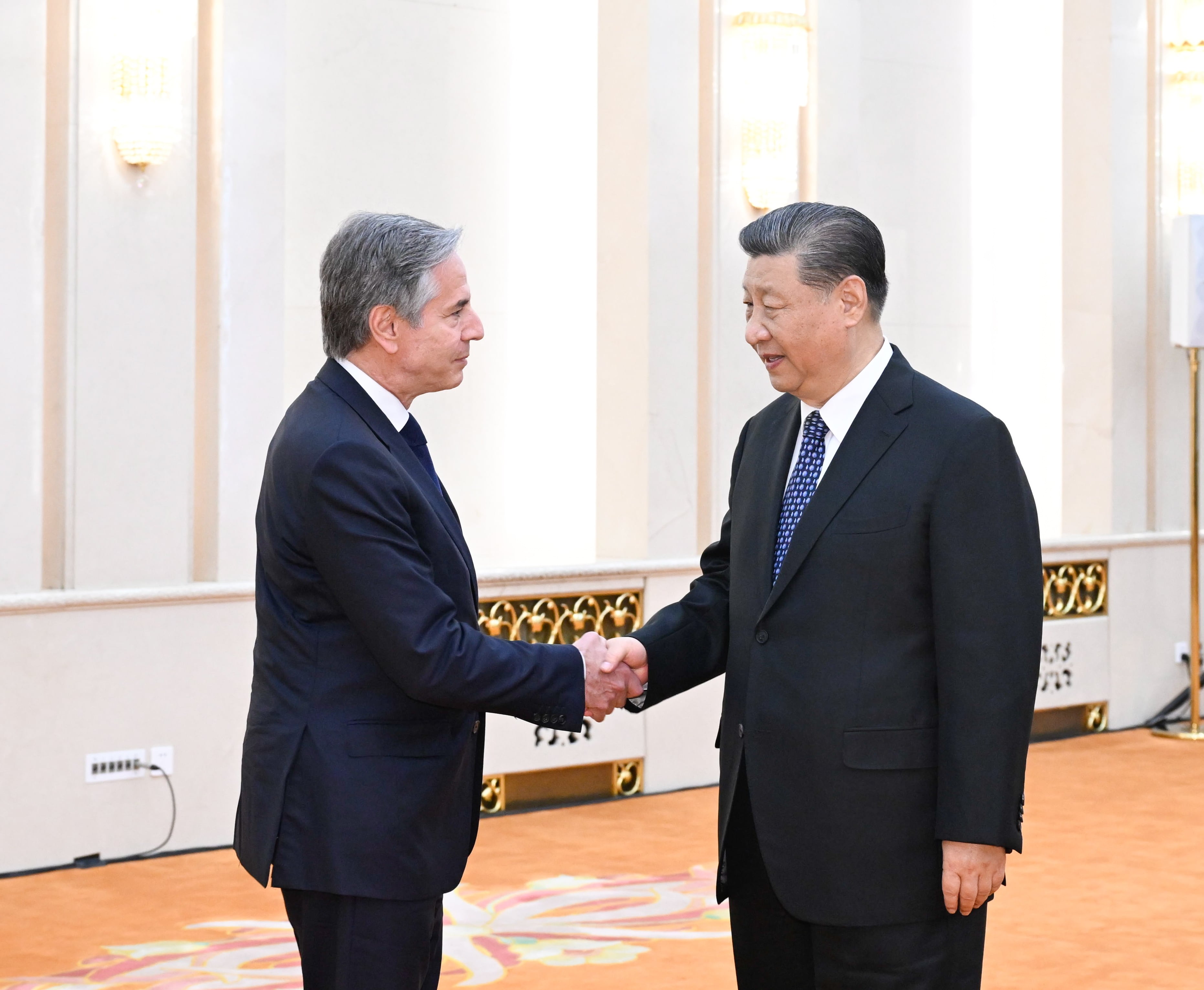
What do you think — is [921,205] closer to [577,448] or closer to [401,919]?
[577,448]

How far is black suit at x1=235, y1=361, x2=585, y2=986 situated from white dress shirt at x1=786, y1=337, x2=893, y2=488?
633 mm

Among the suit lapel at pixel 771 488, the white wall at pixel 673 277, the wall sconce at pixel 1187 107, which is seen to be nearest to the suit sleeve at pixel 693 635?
the suit lapel at pixel 771 488

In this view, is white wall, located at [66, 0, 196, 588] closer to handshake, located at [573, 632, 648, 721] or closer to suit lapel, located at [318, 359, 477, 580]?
handshake, located at [573, 632, 648, 721]

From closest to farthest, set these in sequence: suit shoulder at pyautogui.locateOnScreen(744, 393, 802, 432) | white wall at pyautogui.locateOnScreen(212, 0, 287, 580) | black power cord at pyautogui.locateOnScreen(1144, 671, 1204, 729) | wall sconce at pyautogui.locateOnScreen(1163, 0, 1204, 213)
Result: suit shoulder at pyautogui.locateOnScreen(744, 393, 802, 432) < white wall at pyautogui.locateOnScreen(212, 0, 287, 580) < black power cord at pyautogui.locateOnScreen(1144, 671, 1204, 729) < wall sconce at pyautogui.locateOnScreen(1163, 0, 1204, 213)

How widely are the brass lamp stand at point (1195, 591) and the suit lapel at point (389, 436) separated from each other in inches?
241

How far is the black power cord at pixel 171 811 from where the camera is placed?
214 inches

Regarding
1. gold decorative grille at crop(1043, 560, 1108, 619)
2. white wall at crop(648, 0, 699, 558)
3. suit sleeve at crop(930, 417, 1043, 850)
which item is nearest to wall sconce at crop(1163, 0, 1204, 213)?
gold decorative grille at crop(1043, 560, 1108, 619)

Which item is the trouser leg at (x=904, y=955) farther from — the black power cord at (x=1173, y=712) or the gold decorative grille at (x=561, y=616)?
the black power cord at (x=1173, y=712)

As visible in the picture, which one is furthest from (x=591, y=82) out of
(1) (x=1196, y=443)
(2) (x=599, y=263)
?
(1) (x=1196, y=443)

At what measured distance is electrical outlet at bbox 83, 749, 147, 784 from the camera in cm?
532

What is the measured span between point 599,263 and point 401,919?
15.6 feet

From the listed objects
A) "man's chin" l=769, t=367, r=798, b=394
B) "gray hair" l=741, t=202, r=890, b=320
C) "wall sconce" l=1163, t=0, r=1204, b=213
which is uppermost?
"wall sconce" l=1163, t=0, r=1204, b=213

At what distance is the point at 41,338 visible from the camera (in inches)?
209

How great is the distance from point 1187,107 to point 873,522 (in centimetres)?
705
